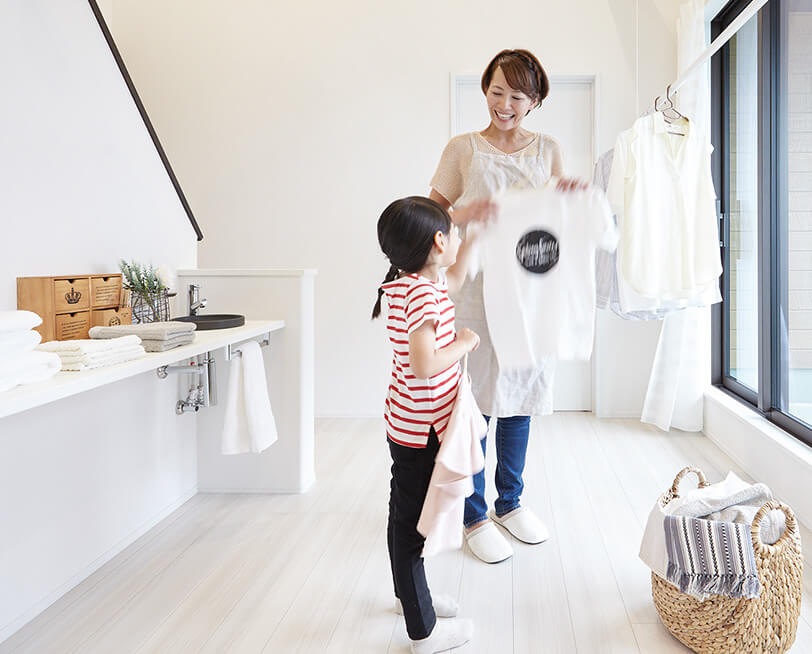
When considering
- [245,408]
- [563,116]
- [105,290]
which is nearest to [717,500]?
[245,408]

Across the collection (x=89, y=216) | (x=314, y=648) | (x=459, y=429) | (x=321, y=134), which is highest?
(x=321, y=134)

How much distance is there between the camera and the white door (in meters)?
3.87

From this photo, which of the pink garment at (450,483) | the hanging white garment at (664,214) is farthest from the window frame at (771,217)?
the pink garment at (450,483)

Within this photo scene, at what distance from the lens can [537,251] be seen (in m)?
1.70

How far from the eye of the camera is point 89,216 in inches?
79.4

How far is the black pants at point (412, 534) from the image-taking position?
4.69ft

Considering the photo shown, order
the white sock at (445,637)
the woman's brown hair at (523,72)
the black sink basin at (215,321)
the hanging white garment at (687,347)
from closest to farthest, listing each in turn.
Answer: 1. the white sock at (445,637)
2. the woman's brown hair at (523,72)
3. the black sink basin at (215,321)
4. the hanging white garment at (687,347)

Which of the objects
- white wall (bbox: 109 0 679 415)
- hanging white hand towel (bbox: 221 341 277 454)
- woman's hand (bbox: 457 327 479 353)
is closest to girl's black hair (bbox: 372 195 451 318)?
woman's hand (bbox: 457 327 479 353)

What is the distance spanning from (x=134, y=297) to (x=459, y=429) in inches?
49.6

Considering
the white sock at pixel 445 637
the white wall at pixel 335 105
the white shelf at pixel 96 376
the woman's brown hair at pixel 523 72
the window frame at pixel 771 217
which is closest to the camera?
the white shelf at pixel 96 376

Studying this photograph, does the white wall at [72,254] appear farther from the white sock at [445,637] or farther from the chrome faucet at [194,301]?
the white sock at [445,637]

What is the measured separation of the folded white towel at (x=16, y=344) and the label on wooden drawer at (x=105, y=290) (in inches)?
23.5

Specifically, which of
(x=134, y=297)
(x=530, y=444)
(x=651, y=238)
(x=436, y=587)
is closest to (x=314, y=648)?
(x=436, y=587)

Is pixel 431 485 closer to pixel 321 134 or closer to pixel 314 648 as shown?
pixel 314 648
